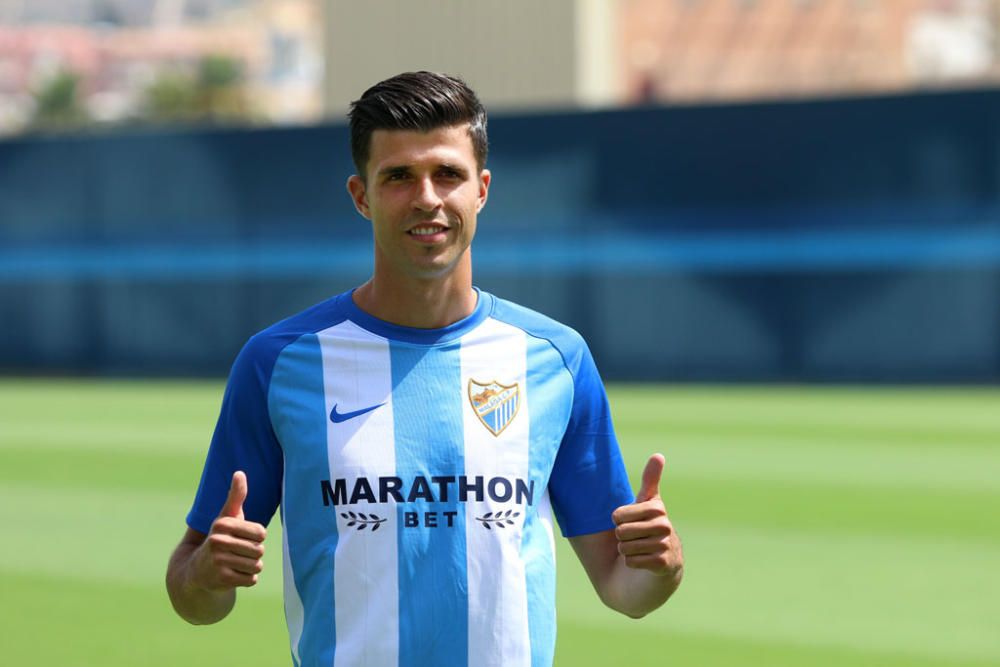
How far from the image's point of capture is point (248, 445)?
3018 mm

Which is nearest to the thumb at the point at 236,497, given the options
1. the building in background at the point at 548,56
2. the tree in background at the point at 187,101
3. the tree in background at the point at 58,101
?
the building in background at the point at 548,56

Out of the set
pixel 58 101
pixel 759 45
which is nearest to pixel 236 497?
pixel 759 45

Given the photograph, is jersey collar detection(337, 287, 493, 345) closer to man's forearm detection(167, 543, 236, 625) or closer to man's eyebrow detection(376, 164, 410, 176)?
man's eyebrow detection(376, 164, 410, 176)

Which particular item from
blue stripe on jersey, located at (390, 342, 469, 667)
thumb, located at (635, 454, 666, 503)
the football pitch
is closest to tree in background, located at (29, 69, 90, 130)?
the football pitch

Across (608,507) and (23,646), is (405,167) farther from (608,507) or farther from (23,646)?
(23,646)

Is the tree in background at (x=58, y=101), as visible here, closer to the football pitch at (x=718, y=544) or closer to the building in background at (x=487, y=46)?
the building in background at (x=487, y=46)

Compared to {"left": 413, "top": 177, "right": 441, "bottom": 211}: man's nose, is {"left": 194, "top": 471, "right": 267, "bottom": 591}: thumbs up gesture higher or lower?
lower

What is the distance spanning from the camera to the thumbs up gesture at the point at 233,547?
2.77 meters

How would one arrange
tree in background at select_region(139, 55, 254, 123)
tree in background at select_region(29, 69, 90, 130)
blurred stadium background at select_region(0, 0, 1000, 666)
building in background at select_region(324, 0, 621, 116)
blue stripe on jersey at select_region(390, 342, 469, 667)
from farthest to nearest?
tree in background at select_region(29, 69, 90, 130) → tree in background at select_region(139, 55, 254, 123) → building in background at select_region(324, 0, 621, 116) → blurred stadium background at select_region(0, 0, 1000, 666) → blue stripe on jersey at select_region(390, 342, 469, 667)

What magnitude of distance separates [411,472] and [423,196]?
50cm

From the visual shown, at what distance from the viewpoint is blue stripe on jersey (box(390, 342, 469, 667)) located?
113 inches

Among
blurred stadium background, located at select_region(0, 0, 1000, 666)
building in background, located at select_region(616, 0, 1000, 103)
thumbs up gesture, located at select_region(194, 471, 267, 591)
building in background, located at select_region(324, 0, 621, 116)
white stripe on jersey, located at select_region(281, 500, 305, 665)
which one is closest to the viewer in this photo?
thumbs up gesture, located at select_region(194, 471, 267, 591)

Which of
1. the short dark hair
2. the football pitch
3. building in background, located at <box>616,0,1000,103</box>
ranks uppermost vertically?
building in background, located at <box>616,0,1000,103</box>

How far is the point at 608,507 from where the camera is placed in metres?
3.16
